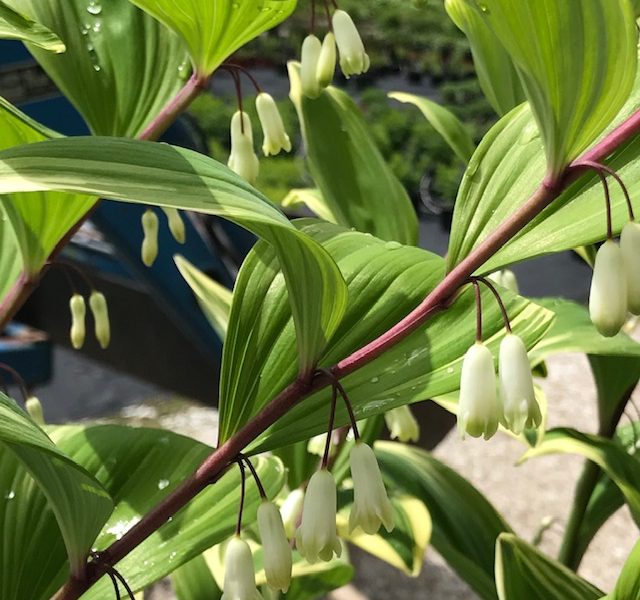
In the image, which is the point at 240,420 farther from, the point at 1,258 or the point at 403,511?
the point at 403,511

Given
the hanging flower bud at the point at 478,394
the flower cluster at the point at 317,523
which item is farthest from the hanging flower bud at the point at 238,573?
the hanging flower bud at the point at 478,394

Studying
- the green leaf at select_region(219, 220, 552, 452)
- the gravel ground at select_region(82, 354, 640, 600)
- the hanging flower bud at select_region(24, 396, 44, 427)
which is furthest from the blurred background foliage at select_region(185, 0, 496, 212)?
the green leaf at select_region(219, 220, 552, 452)

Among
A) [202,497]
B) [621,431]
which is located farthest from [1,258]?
[621,431]

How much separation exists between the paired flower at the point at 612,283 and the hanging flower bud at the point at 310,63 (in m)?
Result: 0.34

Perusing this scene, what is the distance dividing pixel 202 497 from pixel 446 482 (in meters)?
0.48

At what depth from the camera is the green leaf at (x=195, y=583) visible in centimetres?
82

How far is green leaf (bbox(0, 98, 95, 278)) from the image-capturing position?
0.53m

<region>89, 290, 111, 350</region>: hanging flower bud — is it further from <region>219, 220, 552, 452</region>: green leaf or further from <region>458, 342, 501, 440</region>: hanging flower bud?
<region>458, 342, 501, 440</region>: hanging flower bud

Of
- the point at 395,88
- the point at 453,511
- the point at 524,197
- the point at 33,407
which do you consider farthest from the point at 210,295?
the point at 395,88

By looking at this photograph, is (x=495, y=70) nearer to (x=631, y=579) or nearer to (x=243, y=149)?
(x=243, y=149)

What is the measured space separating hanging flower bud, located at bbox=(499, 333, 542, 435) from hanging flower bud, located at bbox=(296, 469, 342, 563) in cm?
10

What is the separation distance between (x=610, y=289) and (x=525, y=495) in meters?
1.28

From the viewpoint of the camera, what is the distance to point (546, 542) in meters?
1.40

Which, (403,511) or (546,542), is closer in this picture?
(403,511)
